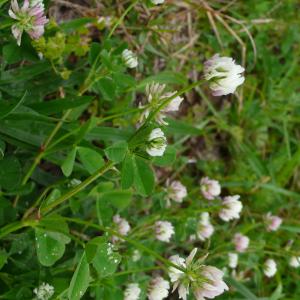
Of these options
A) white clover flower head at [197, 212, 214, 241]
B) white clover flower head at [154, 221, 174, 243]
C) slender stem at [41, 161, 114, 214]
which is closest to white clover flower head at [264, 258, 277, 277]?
white clover flower head at [197, 212, 214, 241]

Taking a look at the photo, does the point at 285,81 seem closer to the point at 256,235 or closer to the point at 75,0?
the point at 256,235

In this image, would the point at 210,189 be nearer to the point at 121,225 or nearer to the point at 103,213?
the point at 121,225

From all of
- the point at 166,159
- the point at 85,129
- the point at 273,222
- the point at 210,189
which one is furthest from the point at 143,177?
the point at 273,222

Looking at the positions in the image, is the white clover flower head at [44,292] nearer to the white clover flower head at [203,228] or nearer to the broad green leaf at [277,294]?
the white clover flower head at [203,228]

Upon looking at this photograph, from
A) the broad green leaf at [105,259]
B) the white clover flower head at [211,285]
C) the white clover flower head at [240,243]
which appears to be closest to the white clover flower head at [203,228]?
the white clover flower head at [240,243]

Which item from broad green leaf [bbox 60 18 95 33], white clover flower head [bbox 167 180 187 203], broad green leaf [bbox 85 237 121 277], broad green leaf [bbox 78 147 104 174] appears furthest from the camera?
white clover flower head [bbox 167 180 187 203]

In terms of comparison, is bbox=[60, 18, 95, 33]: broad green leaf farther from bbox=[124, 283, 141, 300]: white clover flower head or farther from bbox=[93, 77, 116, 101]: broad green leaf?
bbox=[124, 283, 141, 300]: white clover flower head
